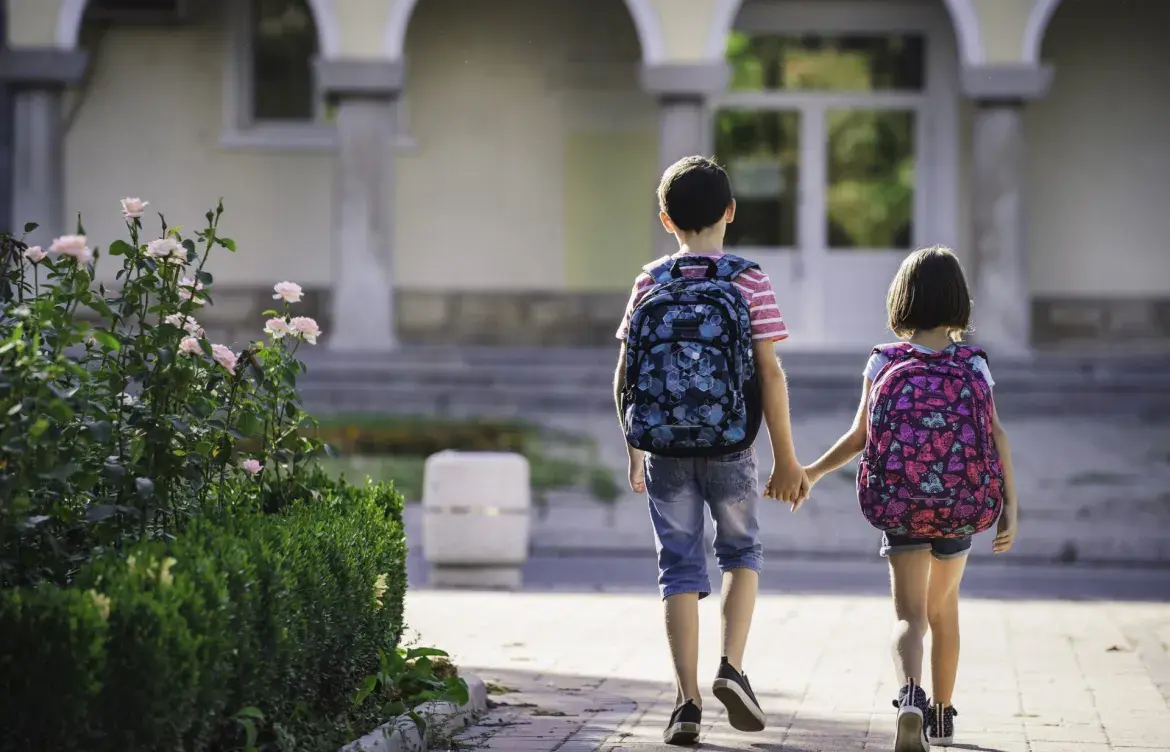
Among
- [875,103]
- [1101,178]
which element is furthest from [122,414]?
[1101,178]

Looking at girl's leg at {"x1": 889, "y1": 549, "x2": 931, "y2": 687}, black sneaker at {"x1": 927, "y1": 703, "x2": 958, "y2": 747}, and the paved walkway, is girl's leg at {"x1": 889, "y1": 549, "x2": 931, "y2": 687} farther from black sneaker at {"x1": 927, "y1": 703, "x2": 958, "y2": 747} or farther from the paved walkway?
the paved walkway

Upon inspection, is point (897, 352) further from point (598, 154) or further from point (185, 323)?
point (598, 154)

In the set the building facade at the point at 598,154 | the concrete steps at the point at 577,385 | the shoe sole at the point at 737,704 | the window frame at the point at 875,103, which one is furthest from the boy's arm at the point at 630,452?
the window frame at the point at 875,103

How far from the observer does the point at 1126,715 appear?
6.73m

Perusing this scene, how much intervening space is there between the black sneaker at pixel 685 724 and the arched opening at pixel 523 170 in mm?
14023

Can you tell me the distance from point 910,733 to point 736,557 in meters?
0.76

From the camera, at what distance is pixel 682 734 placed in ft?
19.2

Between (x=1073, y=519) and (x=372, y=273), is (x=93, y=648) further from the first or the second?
(x=372, y=273)

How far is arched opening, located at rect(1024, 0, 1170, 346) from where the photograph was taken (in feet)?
64.4

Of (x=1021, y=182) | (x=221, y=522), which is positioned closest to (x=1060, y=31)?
(x=1021, y=182)

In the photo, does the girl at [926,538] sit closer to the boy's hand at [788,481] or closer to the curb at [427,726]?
the boy's hand at [788,481]

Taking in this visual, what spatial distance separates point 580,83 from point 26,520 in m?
15.5

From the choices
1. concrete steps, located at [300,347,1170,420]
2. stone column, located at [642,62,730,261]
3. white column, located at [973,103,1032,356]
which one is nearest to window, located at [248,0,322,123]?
concrete steps, located at [300,347,1170,420]

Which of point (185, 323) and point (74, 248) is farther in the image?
point (185, 323)
